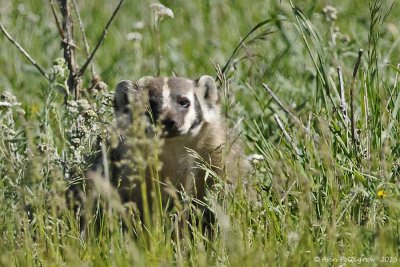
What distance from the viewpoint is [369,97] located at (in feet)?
17.2

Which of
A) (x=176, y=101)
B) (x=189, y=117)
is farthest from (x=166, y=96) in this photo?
(x=189, y=117)

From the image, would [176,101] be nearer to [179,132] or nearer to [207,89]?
[179,132]

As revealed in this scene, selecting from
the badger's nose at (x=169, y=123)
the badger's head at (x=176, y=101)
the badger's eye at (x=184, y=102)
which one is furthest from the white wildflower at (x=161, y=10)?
the badger's nose at (x=169, y=123)

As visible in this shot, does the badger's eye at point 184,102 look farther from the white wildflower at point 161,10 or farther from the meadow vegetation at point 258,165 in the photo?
the white wildflower at point 161,10

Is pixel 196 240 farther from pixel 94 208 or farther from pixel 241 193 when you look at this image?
pixel 94 208

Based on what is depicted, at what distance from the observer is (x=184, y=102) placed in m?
6.00

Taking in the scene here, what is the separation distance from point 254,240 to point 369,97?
1280 millimetres

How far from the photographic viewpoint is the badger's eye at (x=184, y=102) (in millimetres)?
5965

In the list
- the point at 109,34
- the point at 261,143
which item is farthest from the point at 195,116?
the point at 109,34

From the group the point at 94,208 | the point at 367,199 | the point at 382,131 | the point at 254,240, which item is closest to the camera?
the point at 254,240

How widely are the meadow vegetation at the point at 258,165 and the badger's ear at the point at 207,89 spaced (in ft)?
0.58

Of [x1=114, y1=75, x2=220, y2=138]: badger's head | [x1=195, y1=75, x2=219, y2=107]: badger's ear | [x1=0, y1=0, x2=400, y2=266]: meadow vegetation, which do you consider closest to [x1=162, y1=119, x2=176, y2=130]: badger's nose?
[x1=114, y1=75, x2=220, y2=138]: badger's head

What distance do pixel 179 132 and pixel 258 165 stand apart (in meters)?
0.63

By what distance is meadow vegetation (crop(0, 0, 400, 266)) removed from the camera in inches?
160
